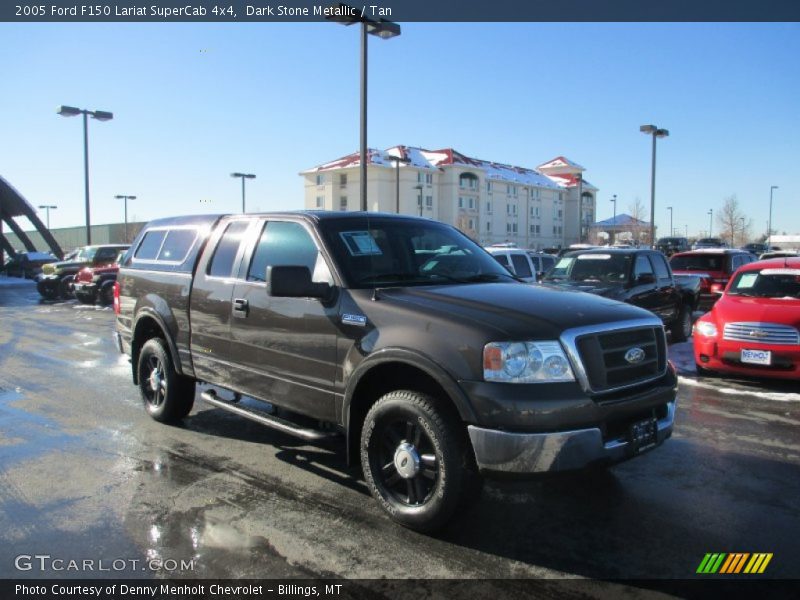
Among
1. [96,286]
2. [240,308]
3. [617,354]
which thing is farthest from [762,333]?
[96,286]

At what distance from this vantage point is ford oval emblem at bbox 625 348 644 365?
3.74 m

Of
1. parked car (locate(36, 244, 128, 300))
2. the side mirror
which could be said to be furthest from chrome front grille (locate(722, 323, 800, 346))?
parked car (locate(36, 244, 128, 300))

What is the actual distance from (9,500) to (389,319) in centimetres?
290

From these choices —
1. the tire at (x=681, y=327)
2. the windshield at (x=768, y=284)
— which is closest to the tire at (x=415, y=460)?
the windshield at (x=768, y=284)

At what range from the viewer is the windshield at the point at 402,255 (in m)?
4.40

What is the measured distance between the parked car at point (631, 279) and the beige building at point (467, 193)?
165 feet

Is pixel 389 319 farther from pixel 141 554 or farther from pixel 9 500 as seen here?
pixel 9 500

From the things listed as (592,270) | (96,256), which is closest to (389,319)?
(592,270)

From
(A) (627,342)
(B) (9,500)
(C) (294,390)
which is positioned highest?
(A) (627,342)

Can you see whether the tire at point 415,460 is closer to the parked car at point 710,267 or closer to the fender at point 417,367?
the fender at point 417,367

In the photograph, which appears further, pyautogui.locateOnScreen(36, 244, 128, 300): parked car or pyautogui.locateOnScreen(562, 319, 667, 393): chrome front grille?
pyautogui.locateOnScreen(36, 244, 128, 300): parked car

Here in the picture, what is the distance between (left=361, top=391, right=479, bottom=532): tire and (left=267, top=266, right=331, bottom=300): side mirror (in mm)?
837

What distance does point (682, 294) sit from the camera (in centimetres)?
1237

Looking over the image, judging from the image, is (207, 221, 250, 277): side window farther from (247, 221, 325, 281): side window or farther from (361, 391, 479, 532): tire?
(361, 391, 479, 532): tire
